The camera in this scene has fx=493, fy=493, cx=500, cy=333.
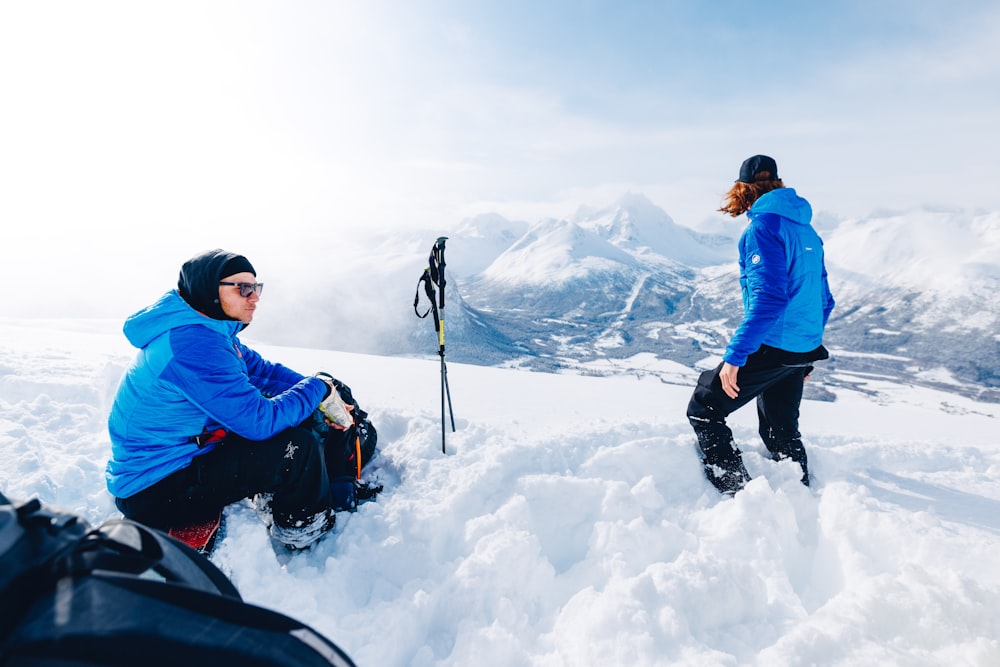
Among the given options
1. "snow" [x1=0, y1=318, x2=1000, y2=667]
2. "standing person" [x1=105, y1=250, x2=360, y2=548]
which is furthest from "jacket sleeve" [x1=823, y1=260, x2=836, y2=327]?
"standing person" [x1=105, y1=250, x2=360, y2=548]

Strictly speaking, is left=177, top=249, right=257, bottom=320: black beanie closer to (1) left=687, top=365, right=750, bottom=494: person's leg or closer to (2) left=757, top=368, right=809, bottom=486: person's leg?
(1) left=687, top=365, right=750, bottom=494: person's leg

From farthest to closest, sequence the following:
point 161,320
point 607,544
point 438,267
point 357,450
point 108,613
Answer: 1. point 438,267
2. point 357,450
3. point 607,544
4. point 161,320
5. point 108,613

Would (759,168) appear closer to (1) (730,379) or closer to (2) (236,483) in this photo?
(1) (730,379)

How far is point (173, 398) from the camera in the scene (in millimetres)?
2930

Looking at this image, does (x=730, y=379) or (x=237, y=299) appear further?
(x=730, y=379)

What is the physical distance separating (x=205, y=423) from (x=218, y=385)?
1.44 feet

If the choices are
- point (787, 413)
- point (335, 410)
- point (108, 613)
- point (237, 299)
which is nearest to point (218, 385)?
point (237, 299)

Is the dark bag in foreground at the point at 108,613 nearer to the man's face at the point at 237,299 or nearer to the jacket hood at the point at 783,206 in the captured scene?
the man's face at the point at 237,299

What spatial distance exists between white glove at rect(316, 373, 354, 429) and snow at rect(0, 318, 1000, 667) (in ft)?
2.26

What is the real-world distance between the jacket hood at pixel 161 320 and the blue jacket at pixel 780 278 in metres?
3.85

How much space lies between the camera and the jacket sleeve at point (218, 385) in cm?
285

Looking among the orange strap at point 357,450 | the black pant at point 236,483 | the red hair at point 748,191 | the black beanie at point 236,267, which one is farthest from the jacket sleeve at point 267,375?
the red hair at point 748,191

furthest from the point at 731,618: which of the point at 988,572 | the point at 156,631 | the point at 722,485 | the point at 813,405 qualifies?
the point at 813,405

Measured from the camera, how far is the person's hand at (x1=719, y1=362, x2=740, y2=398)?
4.15 metres
